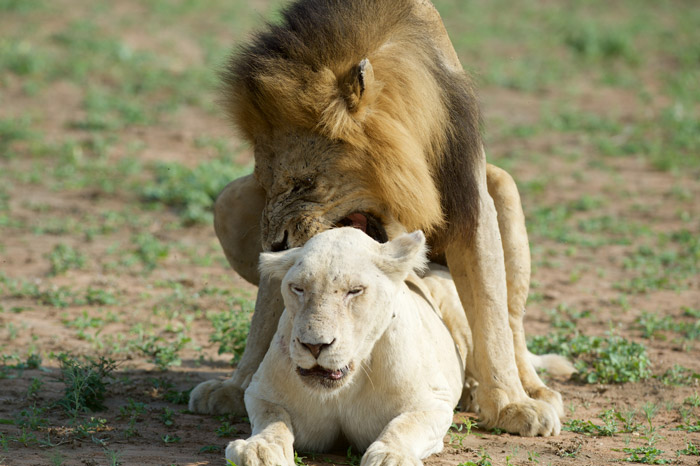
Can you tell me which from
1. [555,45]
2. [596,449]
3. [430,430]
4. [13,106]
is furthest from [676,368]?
[555,45]

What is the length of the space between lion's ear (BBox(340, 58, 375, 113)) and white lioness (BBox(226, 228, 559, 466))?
2.09 ft

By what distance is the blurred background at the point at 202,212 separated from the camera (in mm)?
4797

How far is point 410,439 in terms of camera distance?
3.59 meters

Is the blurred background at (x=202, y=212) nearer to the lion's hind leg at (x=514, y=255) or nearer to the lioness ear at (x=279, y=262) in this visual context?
the lion's hind leg at (x=514, y=255)

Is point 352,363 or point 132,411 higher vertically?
point 352,363

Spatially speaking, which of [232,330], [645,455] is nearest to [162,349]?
[232,330]

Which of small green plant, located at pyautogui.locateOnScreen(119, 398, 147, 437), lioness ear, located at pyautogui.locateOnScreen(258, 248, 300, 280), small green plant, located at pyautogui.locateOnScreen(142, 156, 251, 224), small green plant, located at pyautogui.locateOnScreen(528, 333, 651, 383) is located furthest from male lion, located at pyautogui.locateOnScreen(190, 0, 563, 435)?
small green plant, located at pyautogui.locateOnScreen(142, 156, 251, 224)

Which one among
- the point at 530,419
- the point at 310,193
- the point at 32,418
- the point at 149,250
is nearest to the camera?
the point at 310,193

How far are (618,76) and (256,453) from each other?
1300 centimetres

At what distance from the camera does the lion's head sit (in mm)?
4062

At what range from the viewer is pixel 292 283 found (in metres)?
3.48

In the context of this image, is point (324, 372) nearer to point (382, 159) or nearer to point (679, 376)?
point (382, 159)

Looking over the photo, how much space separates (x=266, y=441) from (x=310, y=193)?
3.61ft

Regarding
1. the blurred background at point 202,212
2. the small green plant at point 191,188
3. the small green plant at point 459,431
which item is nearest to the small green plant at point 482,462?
the blurred background at point 202,212
